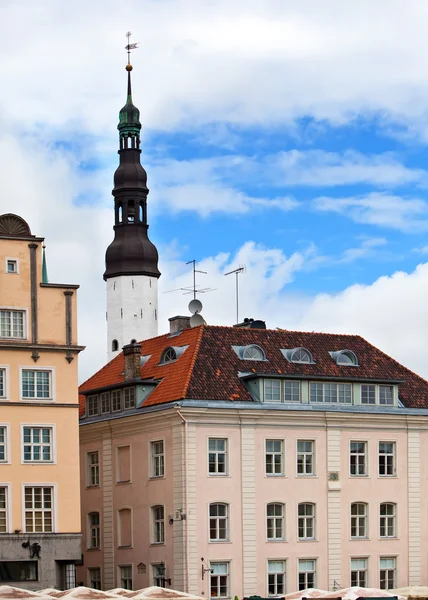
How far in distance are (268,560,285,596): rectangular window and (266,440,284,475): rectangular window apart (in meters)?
4.74

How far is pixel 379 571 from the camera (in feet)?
279

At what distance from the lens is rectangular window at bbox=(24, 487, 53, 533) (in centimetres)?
7544

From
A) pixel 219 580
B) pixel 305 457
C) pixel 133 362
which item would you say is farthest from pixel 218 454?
pixel 133 362

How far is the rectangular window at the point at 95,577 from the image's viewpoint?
285 feet

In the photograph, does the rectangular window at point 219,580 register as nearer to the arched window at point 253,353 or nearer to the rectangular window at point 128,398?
the rectangular window at point 128,398

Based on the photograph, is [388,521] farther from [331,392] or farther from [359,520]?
[331,392]

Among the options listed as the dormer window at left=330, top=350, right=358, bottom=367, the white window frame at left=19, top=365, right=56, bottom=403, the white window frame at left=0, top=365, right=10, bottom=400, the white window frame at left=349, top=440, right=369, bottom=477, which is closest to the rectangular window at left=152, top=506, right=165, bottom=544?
the white window frame at left=19, top=365, right=56, bottom=403

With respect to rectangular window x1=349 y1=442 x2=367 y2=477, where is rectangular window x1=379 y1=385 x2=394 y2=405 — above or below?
above

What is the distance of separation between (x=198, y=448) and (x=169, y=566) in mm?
6186

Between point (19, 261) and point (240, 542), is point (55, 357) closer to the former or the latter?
point (19, 261)

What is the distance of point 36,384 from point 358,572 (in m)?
20.9

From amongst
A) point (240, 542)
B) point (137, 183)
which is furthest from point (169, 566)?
point (137, 183)

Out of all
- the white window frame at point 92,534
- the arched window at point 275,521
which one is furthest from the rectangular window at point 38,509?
the arched window at point 275,521

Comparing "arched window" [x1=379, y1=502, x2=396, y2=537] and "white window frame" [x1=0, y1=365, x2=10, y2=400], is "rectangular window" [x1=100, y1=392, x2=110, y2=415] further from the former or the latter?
"arched window" [x1=379, y1=502, x2=396, y2=537]
